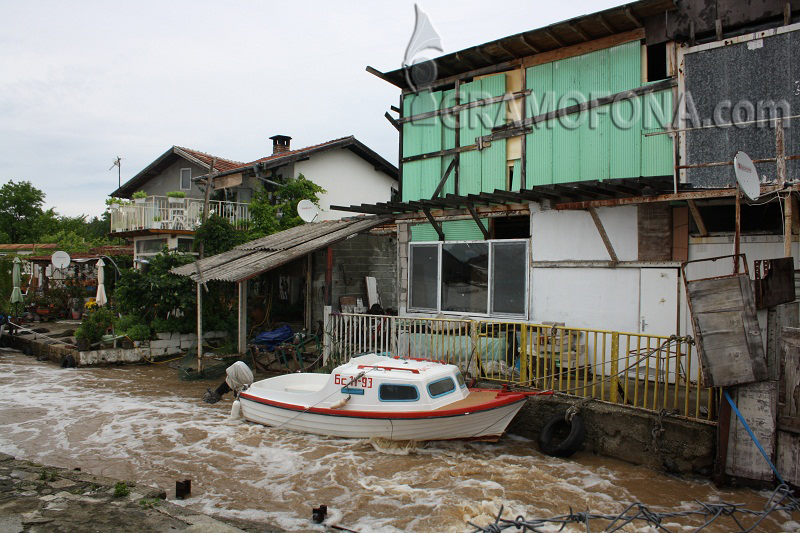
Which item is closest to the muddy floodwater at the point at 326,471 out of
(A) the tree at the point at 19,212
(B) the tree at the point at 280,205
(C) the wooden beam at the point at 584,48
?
(C) the wooden beam at the point at 584,48

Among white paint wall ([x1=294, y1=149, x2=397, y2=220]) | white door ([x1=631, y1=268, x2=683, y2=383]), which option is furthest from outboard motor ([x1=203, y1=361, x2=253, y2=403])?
white paint wall ([x1=294, y1=149, x2=397, y2=220])

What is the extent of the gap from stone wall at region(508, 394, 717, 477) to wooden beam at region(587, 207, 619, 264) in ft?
9.39

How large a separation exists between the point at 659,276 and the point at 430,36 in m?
7.20

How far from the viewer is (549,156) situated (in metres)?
11.1

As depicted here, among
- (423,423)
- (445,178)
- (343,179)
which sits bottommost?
(423,423)

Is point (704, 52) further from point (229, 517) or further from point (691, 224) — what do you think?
point (229, 517)

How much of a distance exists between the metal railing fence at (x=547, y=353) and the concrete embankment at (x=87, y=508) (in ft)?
17.0

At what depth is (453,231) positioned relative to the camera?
1254cm

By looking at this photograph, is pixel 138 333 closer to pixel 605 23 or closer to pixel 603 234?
pixel 603 234

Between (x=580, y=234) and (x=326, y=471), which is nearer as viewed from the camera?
(x=326, y=471)

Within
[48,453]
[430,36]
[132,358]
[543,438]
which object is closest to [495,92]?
[430,36]

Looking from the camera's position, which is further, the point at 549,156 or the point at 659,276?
the point at 549,156

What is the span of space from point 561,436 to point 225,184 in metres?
17.8

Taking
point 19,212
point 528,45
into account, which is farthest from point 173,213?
point 19,212
